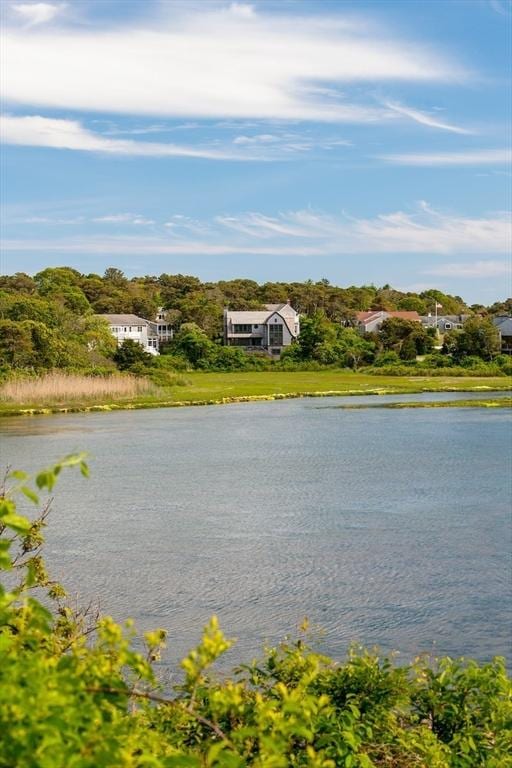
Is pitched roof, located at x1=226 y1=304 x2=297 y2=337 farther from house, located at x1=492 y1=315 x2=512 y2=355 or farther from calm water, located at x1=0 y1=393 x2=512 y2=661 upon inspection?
calm water, located at x1=0 y1=393 x2=512 y2=661

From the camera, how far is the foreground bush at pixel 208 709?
285 cm

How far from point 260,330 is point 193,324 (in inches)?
262

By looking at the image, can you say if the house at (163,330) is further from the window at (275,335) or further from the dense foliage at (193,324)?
the window at (275,335)

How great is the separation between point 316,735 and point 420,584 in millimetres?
9720

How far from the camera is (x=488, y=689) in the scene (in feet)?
21.1

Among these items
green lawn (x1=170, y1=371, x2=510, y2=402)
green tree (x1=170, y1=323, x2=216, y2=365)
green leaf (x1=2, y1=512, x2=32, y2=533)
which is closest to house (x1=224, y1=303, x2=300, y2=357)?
green tree (x1=170, y1=323, x2=216, y2=365)

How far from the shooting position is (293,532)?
19.1 m

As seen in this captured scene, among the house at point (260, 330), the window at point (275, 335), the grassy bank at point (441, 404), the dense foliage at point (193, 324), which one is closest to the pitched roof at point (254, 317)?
the house at point (260, 330)

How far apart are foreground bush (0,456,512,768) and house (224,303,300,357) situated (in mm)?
85619

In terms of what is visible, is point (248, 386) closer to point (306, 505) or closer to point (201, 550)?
point (306, 505)

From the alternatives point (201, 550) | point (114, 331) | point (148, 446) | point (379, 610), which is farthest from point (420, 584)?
point (114, 331)

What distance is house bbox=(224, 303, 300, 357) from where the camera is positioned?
94438 mm

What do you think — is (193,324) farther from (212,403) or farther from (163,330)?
(212,403)

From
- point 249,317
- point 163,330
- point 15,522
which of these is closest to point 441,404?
point 249,317
